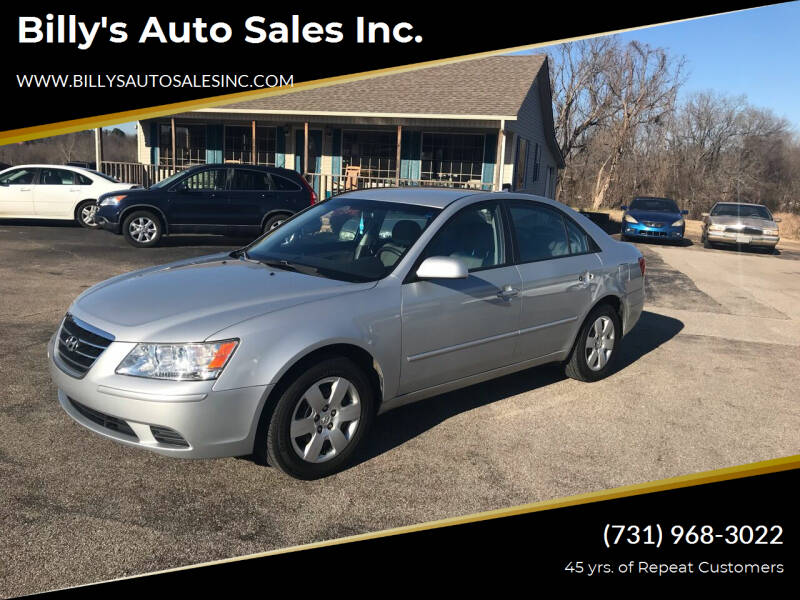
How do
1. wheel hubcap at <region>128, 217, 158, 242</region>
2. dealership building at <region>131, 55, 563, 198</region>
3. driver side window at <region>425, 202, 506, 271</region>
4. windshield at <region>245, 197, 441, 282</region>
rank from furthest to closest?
dealership building at <region>131, 55, 563, 198</region> < wheel hubcap at <region>128, 217, 158, 242</region> < driver side window at <region>425, 202, 506, 271</region> < windshield at <region>245, 197, 441, 282</region>

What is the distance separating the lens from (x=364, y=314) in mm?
3916

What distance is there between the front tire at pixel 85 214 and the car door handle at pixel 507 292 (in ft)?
43.9

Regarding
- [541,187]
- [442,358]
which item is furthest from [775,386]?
[541,187]

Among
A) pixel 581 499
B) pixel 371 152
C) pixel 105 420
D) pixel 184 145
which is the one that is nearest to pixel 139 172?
pixel 184 145

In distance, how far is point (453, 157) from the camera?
71.3 ft

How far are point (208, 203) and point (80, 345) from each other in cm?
999

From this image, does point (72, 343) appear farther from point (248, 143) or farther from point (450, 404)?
point (248, 143)

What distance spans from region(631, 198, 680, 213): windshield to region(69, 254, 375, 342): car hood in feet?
60.3

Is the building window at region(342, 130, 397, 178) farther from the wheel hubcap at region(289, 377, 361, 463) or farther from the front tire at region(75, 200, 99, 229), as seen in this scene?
the wheel hubcap at region(289, 377, 361, 463)

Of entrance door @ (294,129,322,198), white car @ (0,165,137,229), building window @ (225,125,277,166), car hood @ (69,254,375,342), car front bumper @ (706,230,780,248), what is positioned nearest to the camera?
car hood @ (69,254,375,342)

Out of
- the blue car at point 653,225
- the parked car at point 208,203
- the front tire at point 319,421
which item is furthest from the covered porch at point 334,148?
the front tire at point 319,421

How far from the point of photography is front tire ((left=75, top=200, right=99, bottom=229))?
15625 mm

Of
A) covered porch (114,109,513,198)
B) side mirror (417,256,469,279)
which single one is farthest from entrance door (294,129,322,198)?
side mirror (417,256,469,279)

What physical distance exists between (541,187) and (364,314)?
27893 mm
